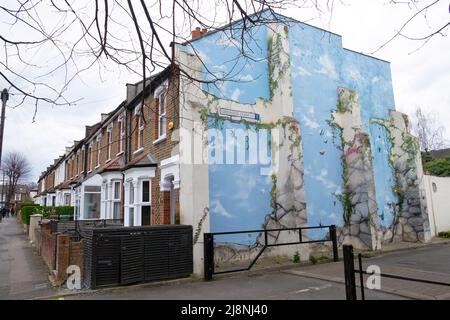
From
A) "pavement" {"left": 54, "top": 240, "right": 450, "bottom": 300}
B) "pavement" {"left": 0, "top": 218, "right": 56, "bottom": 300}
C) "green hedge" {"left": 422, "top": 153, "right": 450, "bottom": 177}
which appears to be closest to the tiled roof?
"pavement" {"left": 0, "top": 218, "right": 56, "bottom": 300}

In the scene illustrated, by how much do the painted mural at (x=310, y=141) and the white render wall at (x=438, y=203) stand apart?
1758 mm

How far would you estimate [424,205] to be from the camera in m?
14.9

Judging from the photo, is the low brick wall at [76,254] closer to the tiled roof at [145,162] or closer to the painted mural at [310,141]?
the painted mural at [310,141]

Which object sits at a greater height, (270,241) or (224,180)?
(224,180)

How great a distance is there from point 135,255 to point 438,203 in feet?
46.8

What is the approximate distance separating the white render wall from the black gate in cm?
1207

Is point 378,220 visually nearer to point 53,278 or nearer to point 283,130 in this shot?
point 283,130

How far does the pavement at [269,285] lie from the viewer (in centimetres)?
714

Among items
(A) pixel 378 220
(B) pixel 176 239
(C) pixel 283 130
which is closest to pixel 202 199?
(B) pixel 176 239

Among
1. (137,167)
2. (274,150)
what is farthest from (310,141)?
(137,167)

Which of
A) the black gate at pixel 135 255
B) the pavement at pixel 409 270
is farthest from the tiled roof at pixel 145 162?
the pavement at pixel 409 270

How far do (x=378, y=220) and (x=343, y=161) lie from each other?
273 cm

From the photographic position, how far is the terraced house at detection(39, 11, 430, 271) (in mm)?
10484

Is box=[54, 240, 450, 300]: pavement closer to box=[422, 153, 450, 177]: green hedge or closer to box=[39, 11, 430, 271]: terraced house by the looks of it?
box=[39, 11, 430, 271]: terraced house
